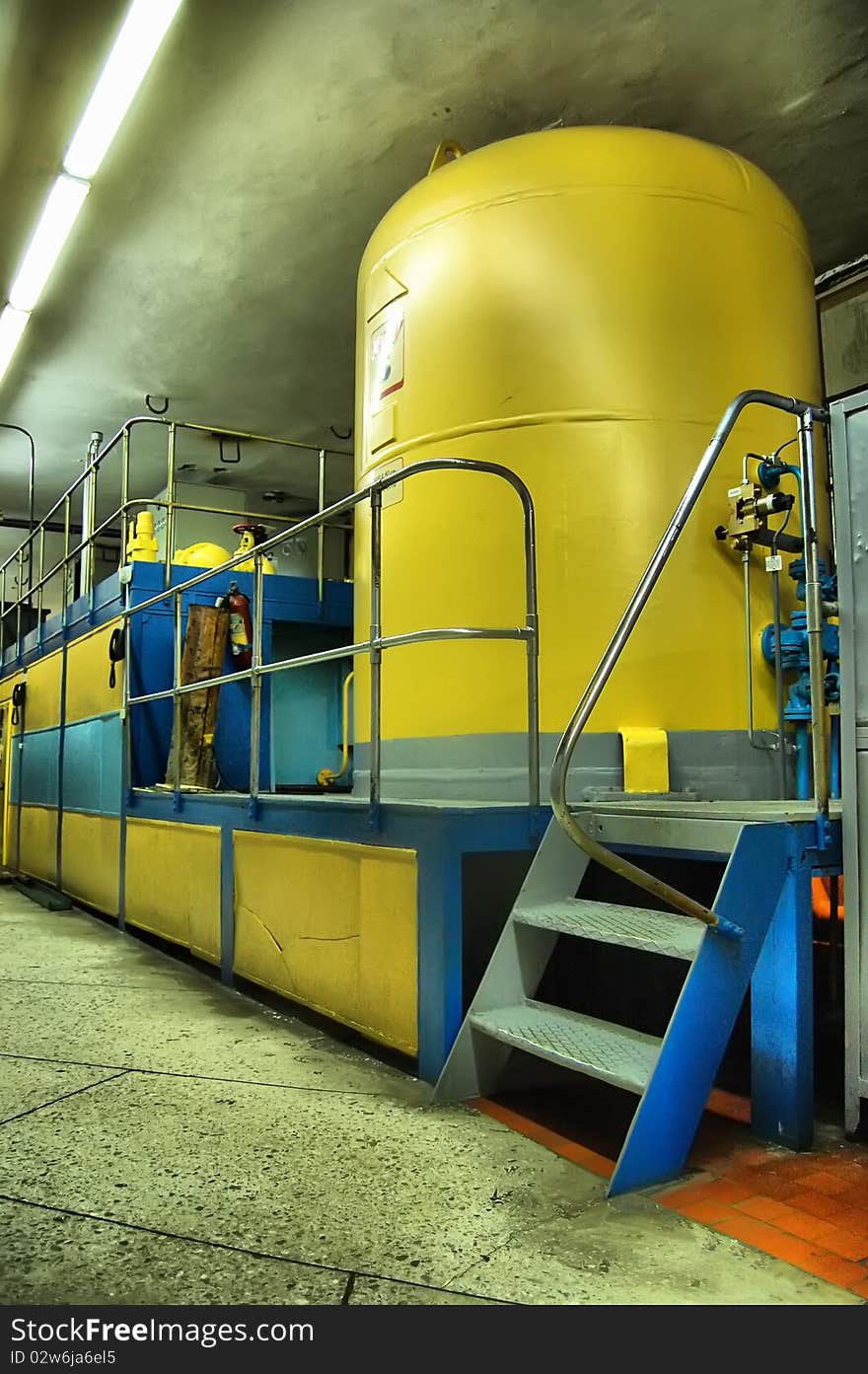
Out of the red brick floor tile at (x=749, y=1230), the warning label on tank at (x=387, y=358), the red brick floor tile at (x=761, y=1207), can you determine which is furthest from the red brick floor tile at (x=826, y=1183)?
the warning label on tank at (x=387, y=358)

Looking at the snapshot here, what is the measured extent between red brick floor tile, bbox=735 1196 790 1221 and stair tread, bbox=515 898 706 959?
1.88 feet

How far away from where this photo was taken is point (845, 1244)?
6.98 feet

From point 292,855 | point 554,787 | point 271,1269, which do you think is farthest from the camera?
point 292,855

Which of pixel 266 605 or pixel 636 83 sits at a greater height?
pixel 636 83

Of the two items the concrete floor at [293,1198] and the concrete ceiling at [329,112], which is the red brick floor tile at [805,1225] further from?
the concrete ceiling at [329,112]

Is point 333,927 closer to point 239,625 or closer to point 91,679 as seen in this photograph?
point 239,625

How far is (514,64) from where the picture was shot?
5.64 metres

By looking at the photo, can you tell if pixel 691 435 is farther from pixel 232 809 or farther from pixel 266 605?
pixel 266 605

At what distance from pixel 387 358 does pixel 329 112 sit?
2.07 metres

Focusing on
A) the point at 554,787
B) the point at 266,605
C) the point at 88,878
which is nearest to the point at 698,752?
the point at 554,787

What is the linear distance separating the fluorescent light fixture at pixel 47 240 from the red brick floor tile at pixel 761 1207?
6.83 m

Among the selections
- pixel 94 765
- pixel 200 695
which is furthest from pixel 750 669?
pixel 94 765

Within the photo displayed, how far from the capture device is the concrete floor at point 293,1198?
6.28ft

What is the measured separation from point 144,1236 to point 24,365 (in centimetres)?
930
